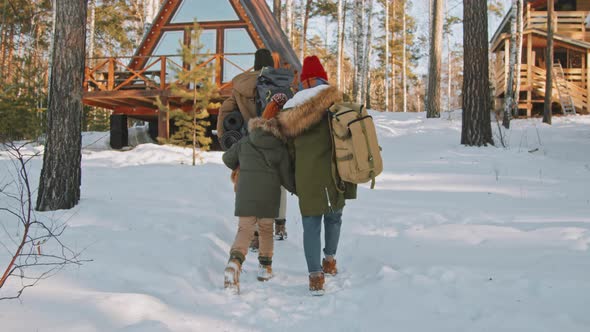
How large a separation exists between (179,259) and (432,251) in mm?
2059

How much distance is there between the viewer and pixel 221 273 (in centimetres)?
357

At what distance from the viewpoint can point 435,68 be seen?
15789 mm

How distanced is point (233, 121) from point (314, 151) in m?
1.09

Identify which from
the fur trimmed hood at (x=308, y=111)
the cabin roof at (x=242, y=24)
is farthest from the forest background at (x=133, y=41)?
the fur trimmed hood at (x=308, y=111)

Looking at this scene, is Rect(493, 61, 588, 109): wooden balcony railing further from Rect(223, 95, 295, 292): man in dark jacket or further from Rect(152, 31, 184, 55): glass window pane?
Rect(223, 95, 295, 292): man in dark jacket

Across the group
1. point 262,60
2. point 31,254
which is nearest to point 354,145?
point 262,60

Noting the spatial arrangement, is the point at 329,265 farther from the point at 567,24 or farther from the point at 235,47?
the point at 567,24

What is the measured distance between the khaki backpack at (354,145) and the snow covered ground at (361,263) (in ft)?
2.69

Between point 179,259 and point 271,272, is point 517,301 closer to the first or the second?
point 271,272

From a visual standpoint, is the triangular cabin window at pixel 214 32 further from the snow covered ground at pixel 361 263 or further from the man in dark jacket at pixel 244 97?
the man in dark jacket at pixel 244 97

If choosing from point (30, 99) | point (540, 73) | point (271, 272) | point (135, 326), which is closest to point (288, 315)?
point (271, 272)

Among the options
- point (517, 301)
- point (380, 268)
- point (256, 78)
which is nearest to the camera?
point (517, 301)

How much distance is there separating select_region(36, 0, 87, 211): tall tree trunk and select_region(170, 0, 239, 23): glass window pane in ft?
33.2

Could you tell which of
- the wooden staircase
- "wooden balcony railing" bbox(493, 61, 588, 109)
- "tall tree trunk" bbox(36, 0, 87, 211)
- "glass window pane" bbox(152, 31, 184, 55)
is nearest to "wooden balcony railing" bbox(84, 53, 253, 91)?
"glass window pane" bbox(152, 31, 184, 55)
